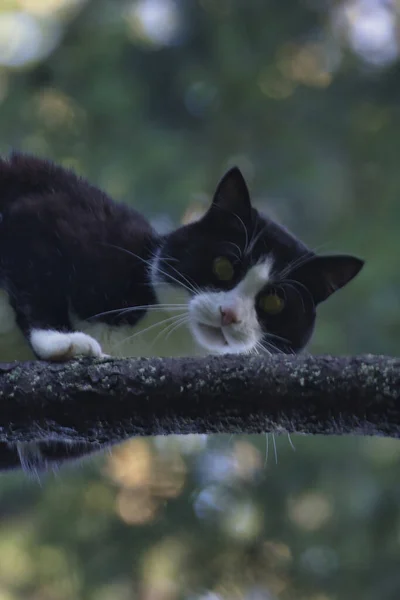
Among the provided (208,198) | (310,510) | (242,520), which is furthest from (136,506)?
(208,198)

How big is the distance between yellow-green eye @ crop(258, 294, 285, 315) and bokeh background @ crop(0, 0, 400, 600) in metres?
0.56

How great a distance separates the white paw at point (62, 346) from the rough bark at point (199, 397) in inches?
3.4

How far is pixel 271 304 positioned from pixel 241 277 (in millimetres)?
57

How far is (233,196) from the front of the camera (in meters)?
1.08

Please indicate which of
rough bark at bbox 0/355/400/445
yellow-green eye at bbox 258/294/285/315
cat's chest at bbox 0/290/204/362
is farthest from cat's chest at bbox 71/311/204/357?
rough bark at bbox 0/355/400/445

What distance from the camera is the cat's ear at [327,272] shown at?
1.06 meters

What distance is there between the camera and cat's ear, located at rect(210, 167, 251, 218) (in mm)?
1070

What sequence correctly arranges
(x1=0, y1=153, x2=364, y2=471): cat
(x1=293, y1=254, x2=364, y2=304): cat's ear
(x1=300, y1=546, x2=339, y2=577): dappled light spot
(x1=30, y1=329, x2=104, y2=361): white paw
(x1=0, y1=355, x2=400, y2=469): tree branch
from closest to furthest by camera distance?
(x1=0, y1=355, x2=400, y2=469): tree branch
(x1=30, y1=329, x2=104, y2=361): white paw
(x1=0, y1=153, x2=364, y2=471): cat
(x1=293, y1=254, x2=364, y2=304): cat's ear
(x1=300, y1=546, x2=339, y2=577): dappled light spot

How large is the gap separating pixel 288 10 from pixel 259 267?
3.65 ft

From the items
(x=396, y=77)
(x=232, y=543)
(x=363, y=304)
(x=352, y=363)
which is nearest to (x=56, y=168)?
(x=352, y=363)

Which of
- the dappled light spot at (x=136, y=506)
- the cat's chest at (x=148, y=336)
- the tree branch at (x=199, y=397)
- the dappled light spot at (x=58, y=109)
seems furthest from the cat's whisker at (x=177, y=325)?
the dappled light spot at (x=58, y=109)

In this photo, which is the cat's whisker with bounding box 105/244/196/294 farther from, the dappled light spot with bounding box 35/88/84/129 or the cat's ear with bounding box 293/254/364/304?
the dappled light spot with bounding box 35/88/84/129

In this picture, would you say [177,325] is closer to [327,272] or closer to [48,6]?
[327,272]

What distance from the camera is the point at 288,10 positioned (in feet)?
6.13
